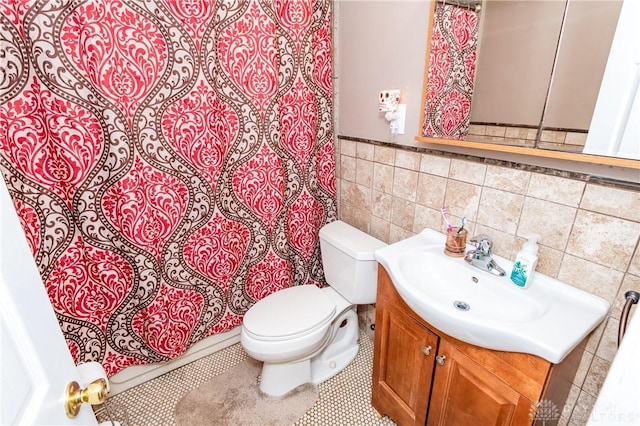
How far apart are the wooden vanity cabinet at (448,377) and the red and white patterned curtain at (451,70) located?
0.63 m

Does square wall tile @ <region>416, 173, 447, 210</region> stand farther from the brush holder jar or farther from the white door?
the white door

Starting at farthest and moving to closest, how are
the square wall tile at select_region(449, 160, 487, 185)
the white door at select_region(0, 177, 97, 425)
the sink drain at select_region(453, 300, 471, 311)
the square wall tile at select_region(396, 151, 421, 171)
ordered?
the square wall tile at select_region(396, 151, 421, 171) → the square wall tile at select_region(449, 160, 487, 185) → the sink drain at select_region(453, 300, 471, 311) → the white door at select_region(0, 177, 97, 425)

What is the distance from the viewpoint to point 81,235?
122cm

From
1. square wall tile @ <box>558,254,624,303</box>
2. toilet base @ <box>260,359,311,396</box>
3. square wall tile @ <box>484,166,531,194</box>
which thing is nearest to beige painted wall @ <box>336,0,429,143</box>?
square wall tile @ <box>484,166,531,194</box>

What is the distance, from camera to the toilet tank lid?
4.78ft

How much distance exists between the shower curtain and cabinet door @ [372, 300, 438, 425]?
70 cm

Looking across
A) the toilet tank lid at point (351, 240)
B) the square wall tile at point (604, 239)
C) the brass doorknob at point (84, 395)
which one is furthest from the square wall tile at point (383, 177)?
the brass doorknob at point (84, 395)

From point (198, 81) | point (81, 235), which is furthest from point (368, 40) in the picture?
point (81, 235)

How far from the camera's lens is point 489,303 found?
101 centimetres

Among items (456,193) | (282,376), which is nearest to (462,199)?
(456,193)

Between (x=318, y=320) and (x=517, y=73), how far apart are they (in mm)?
1219


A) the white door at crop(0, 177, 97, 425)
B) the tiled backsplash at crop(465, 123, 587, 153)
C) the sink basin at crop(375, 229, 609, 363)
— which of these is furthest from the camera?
the tiled backsplash at crop(465, 123, 587, 153)

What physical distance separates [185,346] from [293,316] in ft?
1.99

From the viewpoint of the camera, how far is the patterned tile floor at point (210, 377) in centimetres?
141
